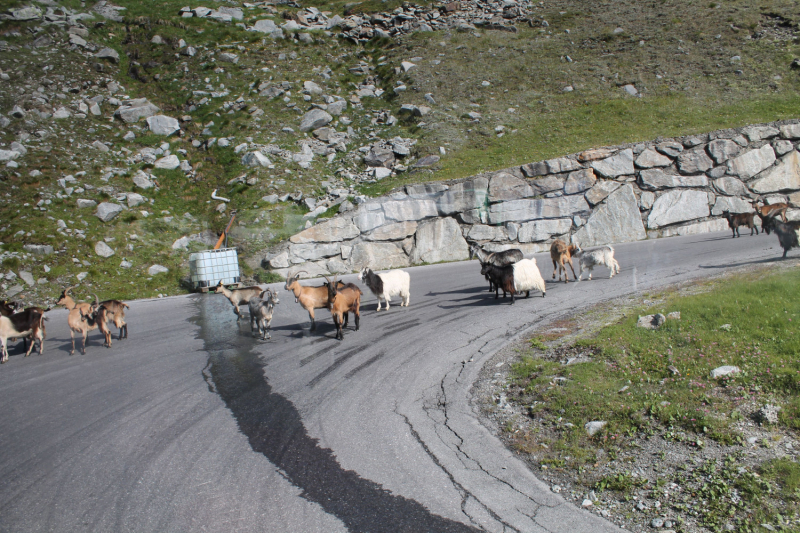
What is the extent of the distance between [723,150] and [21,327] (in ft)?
118

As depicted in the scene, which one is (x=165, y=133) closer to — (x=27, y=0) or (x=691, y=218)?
(x=27, y=0)

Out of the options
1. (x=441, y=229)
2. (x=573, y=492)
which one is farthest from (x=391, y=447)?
(x=441, y=229)

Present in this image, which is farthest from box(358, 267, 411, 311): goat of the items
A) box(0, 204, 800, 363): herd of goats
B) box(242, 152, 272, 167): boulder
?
box(242, 152, 272, 167): boulder

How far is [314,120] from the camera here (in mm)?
36438

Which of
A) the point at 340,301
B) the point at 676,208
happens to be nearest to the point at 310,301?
the point at 340,301

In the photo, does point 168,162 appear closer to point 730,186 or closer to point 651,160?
point 651,160

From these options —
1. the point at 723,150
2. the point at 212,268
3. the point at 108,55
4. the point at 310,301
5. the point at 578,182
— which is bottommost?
the point at 310,301

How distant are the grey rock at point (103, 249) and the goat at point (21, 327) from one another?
13.0m

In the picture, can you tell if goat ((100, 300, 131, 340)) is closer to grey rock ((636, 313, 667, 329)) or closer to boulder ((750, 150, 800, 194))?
grey rock ((636, 313, 667, 329))

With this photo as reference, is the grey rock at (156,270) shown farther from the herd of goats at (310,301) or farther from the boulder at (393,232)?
the boulder at (393,232)

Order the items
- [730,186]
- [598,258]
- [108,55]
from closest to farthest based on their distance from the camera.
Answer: [598,258] → [730,186] → [108,55]

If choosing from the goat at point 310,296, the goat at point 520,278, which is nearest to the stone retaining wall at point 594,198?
the goat at point 520,278

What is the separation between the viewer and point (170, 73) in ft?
138

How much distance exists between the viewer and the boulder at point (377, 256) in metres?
26.9
